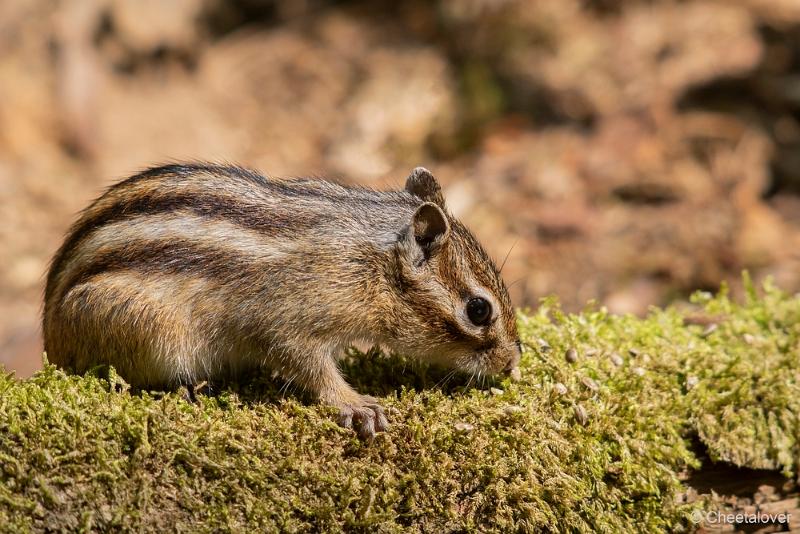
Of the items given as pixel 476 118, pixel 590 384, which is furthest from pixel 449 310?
pixel 476 118

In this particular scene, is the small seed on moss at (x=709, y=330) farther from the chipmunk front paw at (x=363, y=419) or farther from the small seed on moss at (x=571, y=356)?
the chipmunk front paw at (x=363, y=419)

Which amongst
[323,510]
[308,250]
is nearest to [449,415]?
[323,510]

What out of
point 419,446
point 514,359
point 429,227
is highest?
Answer: point 429,227

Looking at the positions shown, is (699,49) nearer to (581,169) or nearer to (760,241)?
(581,169)

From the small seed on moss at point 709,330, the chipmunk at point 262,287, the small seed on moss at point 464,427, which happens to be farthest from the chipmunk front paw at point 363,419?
the small seed on moss at point 709,330

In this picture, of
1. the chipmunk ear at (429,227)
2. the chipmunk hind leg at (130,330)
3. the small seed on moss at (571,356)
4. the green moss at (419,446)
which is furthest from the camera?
the small seed on moss at (571,356)

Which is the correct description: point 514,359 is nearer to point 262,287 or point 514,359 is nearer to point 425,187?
point 425,187
